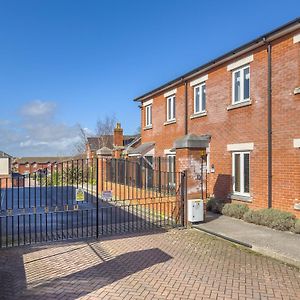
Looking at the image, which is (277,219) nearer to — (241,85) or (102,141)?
(241,85)

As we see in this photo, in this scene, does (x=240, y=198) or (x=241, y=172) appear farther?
(x=241, y=172)

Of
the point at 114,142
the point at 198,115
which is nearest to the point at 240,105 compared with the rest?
the point at 198,115

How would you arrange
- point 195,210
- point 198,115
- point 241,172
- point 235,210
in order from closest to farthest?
point 195,210, point 235,210, point 241,172, point 198,115

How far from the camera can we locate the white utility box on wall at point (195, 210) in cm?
1028

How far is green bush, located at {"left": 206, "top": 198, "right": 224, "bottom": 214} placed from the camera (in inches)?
489

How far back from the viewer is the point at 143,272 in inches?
249

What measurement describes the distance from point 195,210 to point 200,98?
6.44 meters

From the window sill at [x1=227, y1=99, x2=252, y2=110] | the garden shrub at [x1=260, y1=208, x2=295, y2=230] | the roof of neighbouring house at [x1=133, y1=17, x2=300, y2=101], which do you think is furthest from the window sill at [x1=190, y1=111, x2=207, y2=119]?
the garden shrub at [x1=260, y1=208, x2=295, y2=230]

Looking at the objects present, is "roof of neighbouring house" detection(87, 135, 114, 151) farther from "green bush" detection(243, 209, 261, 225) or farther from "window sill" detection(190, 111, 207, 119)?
"green bush" detection(243, 209, 261, 225)

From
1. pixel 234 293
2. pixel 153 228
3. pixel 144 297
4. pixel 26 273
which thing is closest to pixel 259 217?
pixel 153 228

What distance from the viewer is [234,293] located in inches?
210

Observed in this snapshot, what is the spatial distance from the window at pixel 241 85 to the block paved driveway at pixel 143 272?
5.85 m

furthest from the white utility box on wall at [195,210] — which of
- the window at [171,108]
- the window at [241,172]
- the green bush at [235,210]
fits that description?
the window at [171,108]

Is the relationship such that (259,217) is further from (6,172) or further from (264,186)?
(6,172)
